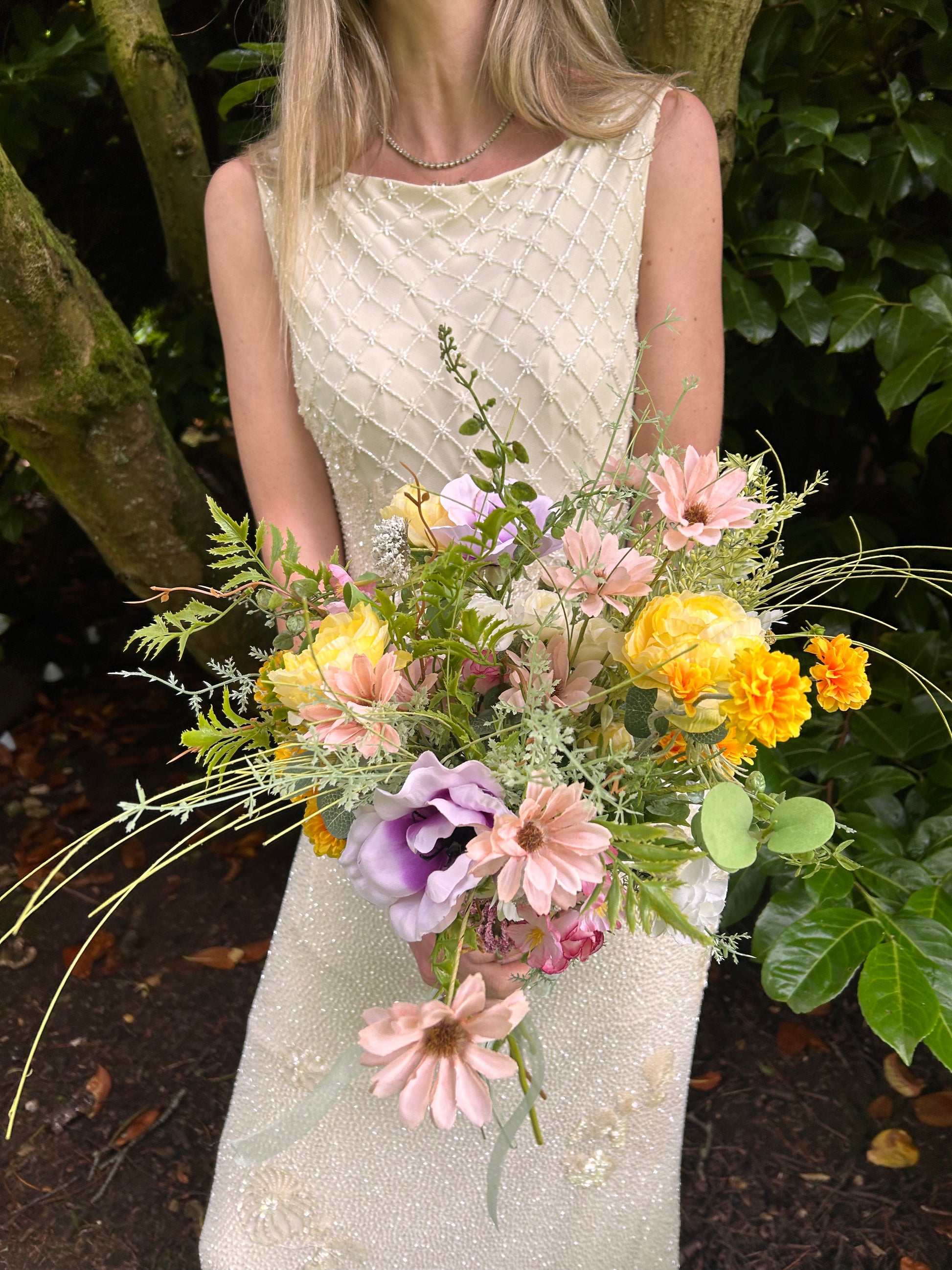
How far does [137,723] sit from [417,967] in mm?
1945

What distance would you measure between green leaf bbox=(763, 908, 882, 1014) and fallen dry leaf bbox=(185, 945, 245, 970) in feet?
5.31

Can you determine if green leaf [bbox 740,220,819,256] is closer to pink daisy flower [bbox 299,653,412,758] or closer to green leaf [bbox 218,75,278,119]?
green leaf [bbox 218,75,278,119]


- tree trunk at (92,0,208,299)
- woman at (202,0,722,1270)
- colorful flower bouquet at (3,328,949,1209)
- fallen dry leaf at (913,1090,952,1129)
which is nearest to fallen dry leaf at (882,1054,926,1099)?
fallen dry leaf at (913,1090,952,1129)

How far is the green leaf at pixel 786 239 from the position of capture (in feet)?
5.59

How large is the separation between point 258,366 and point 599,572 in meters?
1.07

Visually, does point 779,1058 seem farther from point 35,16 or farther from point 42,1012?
point 35,16

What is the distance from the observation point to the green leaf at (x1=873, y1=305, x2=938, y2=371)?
1581 mm

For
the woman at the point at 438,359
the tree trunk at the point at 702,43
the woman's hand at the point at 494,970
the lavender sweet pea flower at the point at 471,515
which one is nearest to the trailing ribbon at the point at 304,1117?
the woman's hand at the point at 494,970

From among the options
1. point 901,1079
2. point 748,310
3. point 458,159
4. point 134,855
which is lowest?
point 901,1079

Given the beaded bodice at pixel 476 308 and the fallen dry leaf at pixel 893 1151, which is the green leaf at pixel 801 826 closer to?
the beaded bodice at pixel 476 308

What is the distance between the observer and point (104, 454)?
171 cm

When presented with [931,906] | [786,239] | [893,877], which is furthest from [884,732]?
[786,239]

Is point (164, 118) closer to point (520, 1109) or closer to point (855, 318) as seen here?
point (855, 318)

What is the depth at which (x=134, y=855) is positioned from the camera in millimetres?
2793
